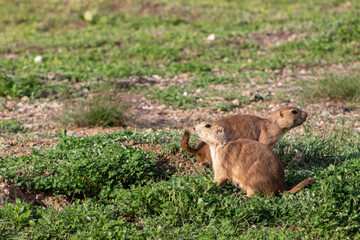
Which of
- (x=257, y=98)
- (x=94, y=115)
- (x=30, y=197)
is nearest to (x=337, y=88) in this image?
(x=257, y=98)

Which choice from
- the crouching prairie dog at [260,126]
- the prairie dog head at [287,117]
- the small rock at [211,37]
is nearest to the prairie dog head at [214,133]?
the crouching prairie dog at [260,126]

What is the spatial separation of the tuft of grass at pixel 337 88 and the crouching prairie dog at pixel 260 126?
3051 mm

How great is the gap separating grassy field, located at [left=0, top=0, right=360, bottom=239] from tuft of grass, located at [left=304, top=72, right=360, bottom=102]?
24mm

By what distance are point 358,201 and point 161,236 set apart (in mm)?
1866

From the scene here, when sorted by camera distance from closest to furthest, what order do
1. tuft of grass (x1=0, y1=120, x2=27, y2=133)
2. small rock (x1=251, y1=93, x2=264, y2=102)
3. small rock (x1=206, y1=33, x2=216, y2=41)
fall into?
1. tuft of grass (x1=0, y1=120, x2=27, y2=133)
2. small rock (x1=251, y1=93, x2=264, y2=102)
3. small rock (x1=206, y1=33, x2=216, y2=41)

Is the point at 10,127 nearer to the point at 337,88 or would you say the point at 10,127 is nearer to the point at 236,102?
the point at 236,102

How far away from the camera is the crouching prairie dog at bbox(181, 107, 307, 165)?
5551mm

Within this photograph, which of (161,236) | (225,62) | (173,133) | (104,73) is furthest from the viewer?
(225,62)

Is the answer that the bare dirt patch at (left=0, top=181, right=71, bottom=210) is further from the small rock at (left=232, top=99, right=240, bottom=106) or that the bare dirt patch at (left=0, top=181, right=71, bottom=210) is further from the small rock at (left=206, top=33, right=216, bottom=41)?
the small rock at (left=206, top=33, right=216, bottom=41)

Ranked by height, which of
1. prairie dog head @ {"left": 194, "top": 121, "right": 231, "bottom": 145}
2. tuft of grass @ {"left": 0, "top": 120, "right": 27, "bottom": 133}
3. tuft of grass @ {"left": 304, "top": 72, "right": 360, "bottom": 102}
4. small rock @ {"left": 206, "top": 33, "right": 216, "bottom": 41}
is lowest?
tuft of grass @ {"left": 304, "top": 72, "right": 360, "bottom": 102}

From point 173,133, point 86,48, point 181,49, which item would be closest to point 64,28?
point 86,48

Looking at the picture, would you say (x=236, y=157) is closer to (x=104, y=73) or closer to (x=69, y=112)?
(x=69, y=112)

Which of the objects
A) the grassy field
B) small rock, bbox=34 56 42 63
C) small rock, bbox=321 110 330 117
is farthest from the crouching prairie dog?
small rock, bbox=34 56 42 63

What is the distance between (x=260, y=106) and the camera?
27.7 feet
